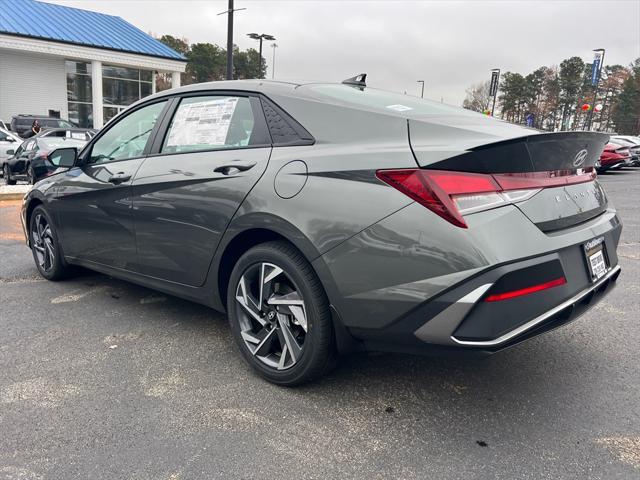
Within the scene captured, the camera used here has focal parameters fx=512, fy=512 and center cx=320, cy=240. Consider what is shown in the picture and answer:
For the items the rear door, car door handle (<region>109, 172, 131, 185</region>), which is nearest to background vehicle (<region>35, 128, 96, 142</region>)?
car door handle (<region>109, 172, 131, 185</region>)

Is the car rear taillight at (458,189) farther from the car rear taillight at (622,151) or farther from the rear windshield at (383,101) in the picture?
the car rear taillight at (622,151)

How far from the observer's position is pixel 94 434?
2.31m

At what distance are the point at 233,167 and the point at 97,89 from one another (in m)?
29.1

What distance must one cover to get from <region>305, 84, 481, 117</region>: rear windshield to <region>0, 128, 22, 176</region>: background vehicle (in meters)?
14.3

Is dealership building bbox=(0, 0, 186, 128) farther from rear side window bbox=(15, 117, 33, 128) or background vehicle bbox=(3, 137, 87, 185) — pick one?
background vehicle bbox=(3, 137, 87, 185)

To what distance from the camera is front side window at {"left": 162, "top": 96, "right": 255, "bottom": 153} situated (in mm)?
2922

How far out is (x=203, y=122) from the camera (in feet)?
10.3

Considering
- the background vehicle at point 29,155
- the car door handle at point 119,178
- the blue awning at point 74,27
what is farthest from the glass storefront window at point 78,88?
the car door handle at point 119,178

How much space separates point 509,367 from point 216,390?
5.51 ft

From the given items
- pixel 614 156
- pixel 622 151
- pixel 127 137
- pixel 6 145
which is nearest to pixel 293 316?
pixel 127 137

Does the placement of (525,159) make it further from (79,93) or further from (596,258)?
(79,93)

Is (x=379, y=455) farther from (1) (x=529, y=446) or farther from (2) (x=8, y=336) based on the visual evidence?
(2) (x=8, y=336)

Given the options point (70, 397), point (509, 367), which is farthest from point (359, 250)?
point (70, 397)

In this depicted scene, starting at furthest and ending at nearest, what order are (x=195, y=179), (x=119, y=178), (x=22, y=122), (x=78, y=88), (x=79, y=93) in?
(x=79, y=93)
(x=78, y=88)
(x=22, y=122)
(x=119, y=178)
(x=195, y=179)
